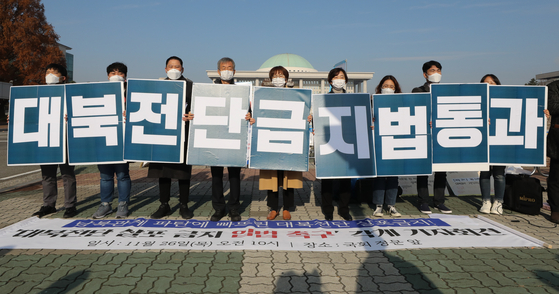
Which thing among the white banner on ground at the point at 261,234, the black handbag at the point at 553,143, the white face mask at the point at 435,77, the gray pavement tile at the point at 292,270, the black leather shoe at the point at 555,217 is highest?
the white face mask at the point at 435,77

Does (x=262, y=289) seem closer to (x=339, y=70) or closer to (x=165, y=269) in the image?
(x=165, y=269)

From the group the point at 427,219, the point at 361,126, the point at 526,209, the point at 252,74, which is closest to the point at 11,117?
the point at 361,126

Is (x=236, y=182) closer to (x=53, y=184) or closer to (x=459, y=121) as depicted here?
(x=53, y=184)

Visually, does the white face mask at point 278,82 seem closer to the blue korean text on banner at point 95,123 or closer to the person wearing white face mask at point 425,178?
the person wearing white face mask at point 425,178

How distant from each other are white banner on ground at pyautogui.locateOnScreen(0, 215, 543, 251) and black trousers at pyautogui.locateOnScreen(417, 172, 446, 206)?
1.90 ft

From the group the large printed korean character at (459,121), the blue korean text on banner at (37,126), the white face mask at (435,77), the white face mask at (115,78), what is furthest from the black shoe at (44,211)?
the white face mask at (435,77)

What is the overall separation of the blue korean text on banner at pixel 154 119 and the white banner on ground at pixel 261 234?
40.1 inches

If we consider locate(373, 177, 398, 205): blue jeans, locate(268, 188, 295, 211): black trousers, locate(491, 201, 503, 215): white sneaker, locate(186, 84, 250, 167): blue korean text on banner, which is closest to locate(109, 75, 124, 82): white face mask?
locate(186, 84, 250, 167): blue korean text on banner

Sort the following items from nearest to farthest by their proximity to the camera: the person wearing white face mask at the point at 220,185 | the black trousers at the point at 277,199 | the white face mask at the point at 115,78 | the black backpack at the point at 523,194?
the person wearing white face mask at the point at 220,185
the black trousers at the point at 277,199
the white face mask at the point at 115,78
the black backpack at the point at 523,194

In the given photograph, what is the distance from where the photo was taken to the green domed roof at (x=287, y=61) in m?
100

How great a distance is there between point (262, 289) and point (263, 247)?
99 centimetres

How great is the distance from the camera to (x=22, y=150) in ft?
17.2

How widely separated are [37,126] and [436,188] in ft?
20.8

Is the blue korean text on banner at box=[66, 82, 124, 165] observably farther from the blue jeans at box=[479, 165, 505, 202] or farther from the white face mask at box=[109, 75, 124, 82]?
the blue jeans at box=[479, 165, 505, 202]
